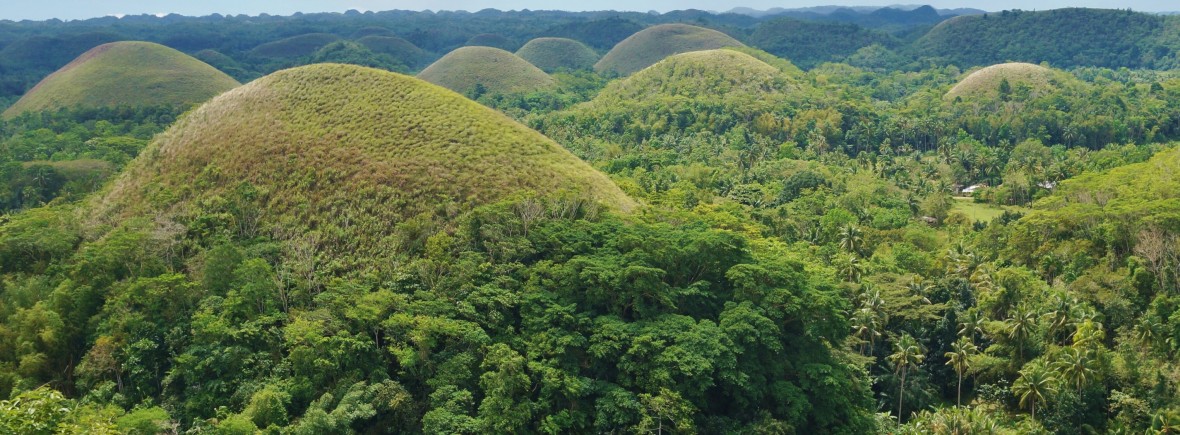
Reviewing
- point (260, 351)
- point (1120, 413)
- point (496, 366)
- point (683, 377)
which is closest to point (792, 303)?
point (683, 377)

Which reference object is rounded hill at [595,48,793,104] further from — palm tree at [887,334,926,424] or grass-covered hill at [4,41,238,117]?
palm tree at [887,334,926,424]

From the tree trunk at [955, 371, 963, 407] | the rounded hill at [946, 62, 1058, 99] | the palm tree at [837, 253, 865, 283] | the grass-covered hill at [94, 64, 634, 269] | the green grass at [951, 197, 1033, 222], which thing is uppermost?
the grass-covered hill at [94, 64, 634, 269]

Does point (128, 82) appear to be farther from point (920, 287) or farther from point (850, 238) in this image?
point (920, 287)

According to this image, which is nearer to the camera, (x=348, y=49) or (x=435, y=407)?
(x=435, y=407)

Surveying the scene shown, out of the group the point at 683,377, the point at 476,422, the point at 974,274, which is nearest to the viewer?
the point at 476,422

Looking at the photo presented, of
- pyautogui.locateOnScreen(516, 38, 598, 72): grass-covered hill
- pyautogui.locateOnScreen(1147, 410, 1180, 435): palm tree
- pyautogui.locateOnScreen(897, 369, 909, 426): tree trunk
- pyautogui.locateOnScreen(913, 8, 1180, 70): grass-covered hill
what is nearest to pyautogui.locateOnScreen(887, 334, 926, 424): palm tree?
pyautogui.locateOnScreen(897, 369, 909, 426): tree trunk

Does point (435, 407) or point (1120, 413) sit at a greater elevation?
point (435, 407)

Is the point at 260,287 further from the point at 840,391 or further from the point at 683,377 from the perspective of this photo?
the point at 840,391
